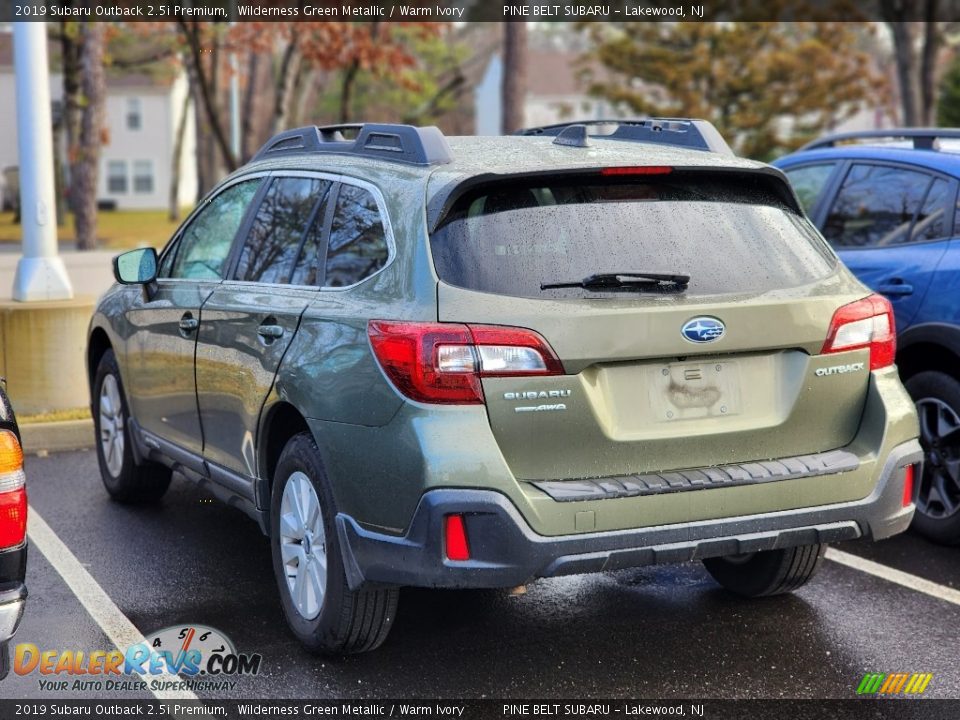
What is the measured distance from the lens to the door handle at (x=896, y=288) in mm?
6352

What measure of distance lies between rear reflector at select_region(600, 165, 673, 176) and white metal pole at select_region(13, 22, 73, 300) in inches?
254

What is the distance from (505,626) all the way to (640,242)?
1655 millimetres

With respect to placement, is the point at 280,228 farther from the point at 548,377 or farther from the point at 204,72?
the point at 204,72

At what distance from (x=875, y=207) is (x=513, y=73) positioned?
1600 cm

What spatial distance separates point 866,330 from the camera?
4617 millimetres

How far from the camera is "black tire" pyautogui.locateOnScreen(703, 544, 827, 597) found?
526cm

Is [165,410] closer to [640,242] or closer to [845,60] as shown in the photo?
[640,242]

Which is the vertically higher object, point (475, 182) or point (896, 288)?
point (475, 182)

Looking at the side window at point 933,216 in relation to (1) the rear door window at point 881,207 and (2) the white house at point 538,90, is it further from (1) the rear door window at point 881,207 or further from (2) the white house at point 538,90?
(2) the white house at point 538,90

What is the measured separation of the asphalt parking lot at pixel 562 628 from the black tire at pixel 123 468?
57 centimetres

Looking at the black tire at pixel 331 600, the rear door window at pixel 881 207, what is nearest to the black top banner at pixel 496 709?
the black tire at pixel 331 600

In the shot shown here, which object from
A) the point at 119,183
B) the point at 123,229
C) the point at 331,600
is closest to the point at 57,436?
the point at 331,600

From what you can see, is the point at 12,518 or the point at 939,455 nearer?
the point at 12,518

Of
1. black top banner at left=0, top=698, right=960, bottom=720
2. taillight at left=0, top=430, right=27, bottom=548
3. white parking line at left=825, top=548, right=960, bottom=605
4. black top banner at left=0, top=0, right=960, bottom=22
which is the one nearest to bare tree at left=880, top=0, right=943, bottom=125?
black top banner at left=0, top=0, right=960, bottom=22
